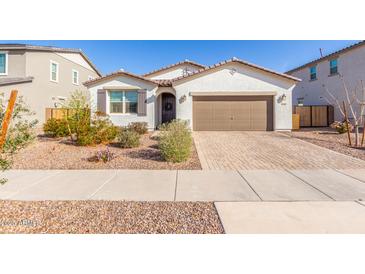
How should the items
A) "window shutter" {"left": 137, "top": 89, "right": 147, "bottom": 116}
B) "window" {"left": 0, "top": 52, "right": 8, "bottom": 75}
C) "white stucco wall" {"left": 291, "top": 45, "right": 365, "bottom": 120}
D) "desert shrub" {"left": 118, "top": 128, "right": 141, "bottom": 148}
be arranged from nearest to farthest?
"desert shrub" {"left": 118, "top": 128, "right": 141, "bottom": 148}, "window shutter" {"left": 137, "top": 89, "right": 147, "bottom": 116}, "white stucco wall" {"left": 291, "top": 45, "right": 365, "bottom": 120}, "window" {"left": 0, "top": 52, "right": 8, "bottom": 75}

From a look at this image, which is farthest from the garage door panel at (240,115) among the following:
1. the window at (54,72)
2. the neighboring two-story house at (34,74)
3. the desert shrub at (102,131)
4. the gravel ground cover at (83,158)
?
the window at (54,72)

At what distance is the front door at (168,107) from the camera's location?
56.1 feet

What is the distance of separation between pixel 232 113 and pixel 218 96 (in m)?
1.44

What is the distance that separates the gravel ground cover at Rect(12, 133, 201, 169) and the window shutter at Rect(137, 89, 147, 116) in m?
5.15

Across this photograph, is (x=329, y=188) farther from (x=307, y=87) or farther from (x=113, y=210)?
(x=307, y=87)

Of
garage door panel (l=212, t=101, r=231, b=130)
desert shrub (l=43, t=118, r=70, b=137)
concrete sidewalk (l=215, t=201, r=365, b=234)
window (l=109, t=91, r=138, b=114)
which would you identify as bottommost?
concrete sidewalk (l=215, t=201, r=365, b=234)

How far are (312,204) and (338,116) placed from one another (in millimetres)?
17022

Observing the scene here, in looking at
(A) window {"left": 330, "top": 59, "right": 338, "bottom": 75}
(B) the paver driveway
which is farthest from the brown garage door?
(A) window {"left": 330, "top": 59, "right": 338, "bottom": 75}

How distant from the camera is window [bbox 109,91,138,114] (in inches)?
591

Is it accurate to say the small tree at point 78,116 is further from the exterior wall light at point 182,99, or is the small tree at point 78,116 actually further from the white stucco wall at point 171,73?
the white stucco wall at point 171,73

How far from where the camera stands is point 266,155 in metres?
8.47

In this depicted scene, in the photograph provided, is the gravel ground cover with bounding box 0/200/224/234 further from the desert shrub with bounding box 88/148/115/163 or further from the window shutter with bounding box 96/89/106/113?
the window shutter with bounding box 96/89/106/113

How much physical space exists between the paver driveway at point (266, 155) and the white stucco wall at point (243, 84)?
3.13 meters
